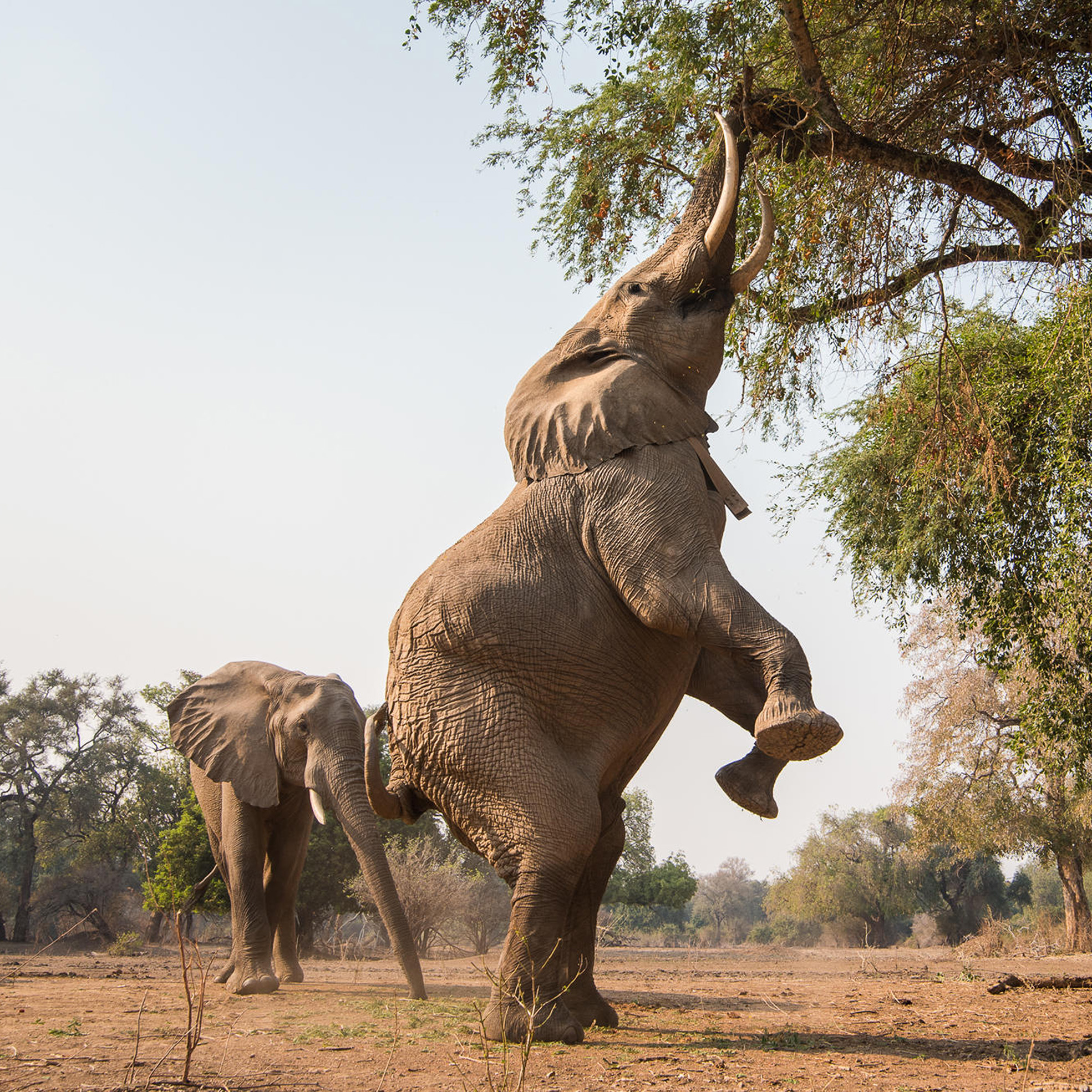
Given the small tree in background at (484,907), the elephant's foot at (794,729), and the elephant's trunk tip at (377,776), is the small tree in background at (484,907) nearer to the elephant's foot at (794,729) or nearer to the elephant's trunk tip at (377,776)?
the elephant's trunk tip at (377,776)

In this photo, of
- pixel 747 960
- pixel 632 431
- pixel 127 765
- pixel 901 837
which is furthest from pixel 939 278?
pixel 901 837

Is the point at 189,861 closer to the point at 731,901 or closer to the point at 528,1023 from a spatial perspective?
the point at 528,1023

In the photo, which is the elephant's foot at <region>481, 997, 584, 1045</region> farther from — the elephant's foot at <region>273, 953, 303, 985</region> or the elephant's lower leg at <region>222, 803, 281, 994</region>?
the elephant's foot at <region>273, 953, 303, 985</region>

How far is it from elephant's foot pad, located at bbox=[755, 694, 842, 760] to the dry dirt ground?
1106mm

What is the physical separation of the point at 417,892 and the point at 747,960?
740 cm

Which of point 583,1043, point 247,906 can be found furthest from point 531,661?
point 247,906

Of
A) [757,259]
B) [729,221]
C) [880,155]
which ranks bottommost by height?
[757,259]

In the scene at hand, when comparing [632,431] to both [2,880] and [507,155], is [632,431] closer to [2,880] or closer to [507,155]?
[507,155]

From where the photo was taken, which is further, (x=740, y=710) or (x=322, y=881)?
(x=322, y=881)

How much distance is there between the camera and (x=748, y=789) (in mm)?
4441

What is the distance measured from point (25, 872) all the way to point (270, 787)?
21.9 m

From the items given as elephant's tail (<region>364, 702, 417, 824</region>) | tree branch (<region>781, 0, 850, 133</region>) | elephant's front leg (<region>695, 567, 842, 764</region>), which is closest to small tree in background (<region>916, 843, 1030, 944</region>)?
tree branch (<region>781, 0, 850, 133</region>)

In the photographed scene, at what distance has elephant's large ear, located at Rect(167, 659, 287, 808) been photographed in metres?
9.64

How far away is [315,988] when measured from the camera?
9070 mm
